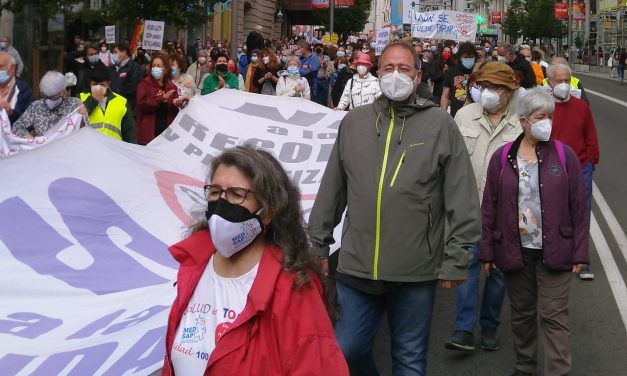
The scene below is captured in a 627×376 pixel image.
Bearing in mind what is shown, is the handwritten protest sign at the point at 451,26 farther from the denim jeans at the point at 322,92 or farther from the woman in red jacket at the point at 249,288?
the woman in red jacket at the point at 249,288

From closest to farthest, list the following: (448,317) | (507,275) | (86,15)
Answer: (507,275)
(448,317)
(86,15)

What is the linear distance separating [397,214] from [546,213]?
146 centimetres

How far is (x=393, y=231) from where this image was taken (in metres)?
4.42

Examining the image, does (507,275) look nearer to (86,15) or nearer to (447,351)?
(447,351)

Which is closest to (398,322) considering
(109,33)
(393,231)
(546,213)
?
(393,231)

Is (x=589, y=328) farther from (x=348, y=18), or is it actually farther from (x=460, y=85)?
(x=348, y=18)

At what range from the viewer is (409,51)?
15.6 ft

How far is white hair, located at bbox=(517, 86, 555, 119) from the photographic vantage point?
5660 millimetres

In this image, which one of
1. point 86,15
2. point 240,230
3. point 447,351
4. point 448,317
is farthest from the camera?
point 86,15

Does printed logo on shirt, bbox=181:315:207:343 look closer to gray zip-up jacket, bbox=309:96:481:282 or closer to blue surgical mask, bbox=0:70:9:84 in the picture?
gray zip-up jacket, bbox=309:96:481:282

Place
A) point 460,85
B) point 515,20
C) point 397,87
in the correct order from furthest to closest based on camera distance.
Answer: point 515,20 < point 460,85 < point 397,87

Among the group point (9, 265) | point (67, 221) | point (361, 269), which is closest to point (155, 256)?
point (67, 221)

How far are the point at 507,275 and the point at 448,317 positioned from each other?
1656 millimetres

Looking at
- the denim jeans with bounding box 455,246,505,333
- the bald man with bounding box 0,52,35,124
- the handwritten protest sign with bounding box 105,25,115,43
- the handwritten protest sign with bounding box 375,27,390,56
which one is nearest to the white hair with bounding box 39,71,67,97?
the bald man with bounding box 0,52,35,124
